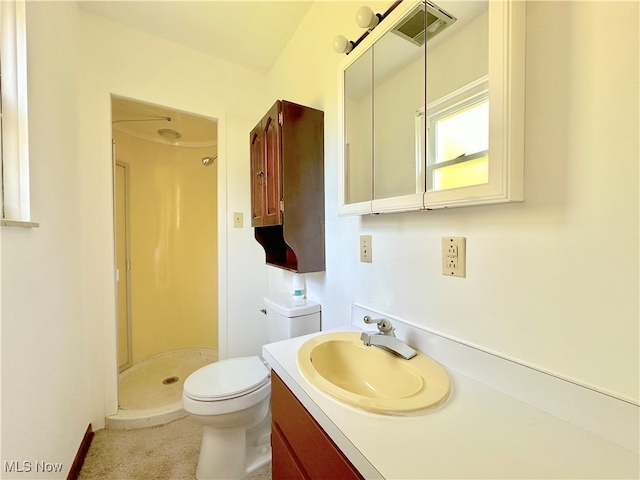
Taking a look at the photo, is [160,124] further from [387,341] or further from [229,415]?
[387,341]

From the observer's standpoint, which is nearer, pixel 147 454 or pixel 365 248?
pixel 365 248

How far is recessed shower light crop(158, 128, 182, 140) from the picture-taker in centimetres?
239

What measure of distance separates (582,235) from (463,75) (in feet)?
1.76

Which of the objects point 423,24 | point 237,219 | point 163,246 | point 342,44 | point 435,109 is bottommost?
point 163,246

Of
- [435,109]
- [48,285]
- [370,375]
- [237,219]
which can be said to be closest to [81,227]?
[48,285]

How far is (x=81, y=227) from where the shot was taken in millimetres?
1492

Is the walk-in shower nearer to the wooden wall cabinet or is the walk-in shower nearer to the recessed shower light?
the recessed shower light

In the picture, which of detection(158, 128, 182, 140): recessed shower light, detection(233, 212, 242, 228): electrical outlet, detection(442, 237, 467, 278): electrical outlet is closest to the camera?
detection(442, 237, 467, 278): electrical outlet

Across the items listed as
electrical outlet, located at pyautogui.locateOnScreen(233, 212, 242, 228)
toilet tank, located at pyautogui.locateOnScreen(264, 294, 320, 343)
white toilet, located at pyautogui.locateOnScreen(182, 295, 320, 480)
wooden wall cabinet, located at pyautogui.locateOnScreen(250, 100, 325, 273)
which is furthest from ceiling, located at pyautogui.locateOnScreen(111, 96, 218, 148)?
white toilet, located at pyautogui.locateOnScreen(182, 295, 320, 480)

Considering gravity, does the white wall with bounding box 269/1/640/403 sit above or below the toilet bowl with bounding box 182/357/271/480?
above

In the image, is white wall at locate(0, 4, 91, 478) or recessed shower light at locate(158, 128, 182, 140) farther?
recessed shower light at locate(158, 128, 182, 140)

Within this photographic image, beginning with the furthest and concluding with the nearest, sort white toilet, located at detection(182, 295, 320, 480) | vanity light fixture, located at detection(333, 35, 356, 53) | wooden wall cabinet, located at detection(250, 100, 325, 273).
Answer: wooden wall cabinet, located at detection(250, 100, 325, 273) < white toilet, located at detection(182, 295, 320, 480) < vanity light fixture, located at detection(333, 35, 356, 53)

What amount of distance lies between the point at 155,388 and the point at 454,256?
2375 mm

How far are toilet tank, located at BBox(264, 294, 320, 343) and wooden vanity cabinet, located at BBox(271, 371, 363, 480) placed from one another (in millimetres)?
495
